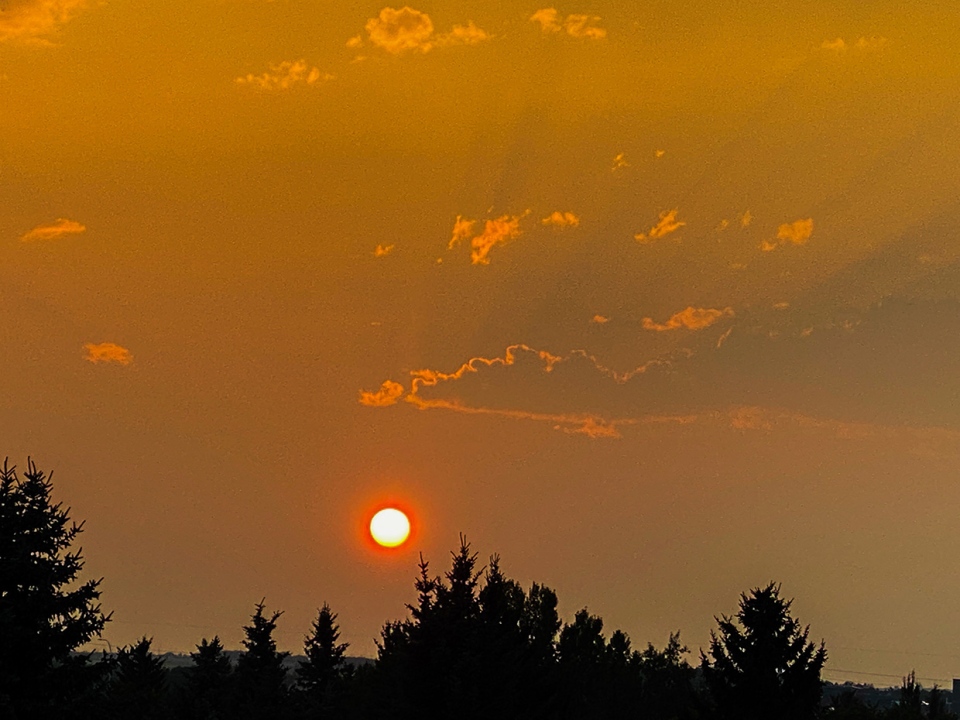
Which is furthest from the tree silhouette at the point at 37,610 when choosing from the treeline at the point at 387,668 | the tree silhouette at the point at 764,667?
the tree silhouette at the point at 764,667

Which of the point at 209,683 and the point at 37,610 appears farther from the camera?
the point at 209,683

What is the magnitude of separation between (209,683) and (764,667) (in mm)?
51444

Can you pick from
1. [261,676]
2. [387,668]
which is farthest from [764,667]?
[261,676]

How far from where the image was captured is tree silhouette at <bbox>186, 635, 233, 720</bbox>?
75500mm

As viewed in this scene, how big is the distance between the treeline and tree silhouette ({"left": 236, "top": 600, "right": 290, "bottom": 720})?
0.10 m

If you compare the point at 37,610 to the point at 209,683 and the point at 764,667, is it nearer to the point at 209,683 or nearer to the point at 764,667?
the point at 764,667

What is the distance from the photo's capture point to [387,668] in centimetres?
6675

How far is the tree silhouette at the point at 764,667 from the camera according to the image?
175 feet

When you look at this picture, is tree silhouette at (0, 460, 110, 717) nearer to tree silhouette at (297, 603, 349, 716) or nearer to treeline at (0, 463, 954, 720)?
treeline at (0, 463, 954, 720)

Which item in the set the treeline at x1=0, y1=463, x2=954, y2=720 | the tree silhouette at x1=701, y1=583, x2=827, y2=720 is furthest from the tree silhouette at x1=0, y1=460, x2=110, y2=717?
the tree silhouette at x1=701, y1=583, x2=827, y2=720

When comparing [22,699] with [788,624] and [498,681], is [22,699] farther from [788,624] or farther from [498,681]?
[788,624]

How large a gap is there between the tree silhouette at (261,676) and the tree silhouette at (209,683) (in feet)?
4.31

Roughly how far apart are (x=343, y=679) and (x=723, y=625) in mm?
51416

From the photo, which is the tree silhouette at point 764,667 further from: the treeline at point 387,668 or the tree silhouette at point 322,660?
the tree silhouette at point 322,660
